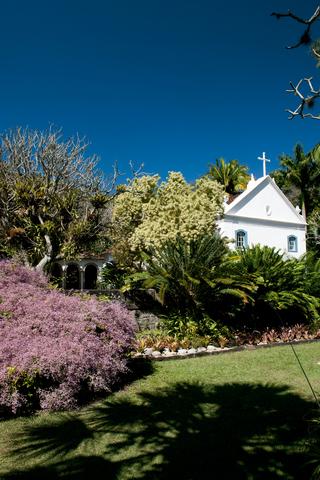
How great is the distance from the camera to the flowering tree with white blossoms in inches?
649

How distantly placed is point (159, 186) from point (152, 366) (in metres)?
12.8

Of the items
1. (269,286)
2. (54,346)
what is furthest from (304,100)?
(269,286)

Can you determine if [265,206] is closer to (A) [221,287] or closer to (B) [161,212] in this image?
(B) [161,212]

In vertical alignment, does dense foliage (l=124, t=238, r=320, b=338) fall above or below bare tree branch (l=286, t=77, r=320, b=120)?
below

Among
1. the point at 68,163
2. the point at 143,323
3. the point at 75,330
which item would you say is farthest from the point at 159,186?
the point at 75,330

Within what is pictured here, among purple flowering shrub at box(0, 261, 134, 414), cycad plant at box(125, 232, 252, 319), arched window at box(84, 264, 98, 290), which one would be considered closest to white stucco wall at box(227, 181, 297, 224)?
arched window at box(84, 264, 98, 290)

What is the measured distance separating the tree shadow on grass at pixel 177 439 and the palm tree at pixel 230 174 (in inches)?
1433

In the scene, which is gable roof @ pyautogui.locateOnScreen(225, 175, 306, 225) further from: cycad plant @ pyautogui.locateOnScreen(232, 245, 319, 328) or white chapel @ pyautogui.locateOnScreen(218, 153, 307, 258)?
cycad plant @ pyautogui.locateOnScreen(232, 245, 319, 328)

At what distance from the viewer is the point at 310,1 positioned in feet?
14.2

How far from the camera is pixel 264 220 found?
2783cm

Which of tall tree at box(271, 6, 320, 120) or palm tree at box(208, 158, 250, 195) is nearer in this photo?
tall tree at box(271, 6, 320, 120)

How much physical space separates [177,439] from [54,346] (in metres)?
2.39

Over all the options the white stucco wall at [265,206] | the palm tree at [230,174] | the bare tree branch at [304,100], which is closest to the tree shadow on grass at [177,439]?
the bare tree branch at [304,100]

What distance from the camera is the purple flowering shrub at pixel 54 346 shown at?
5.84m
